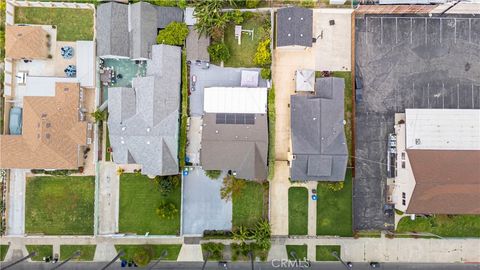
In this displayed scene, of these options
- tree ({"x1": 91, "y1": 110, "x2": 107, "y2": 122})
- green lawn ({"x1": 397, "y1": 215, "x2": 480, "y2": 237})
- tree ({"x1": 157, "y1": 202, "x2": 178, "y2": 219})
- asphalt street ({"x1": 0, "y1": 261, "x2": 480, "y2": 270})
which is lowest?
asphalt street ({"x1": 0, "y1": 261, "x2": 480, "y2": 270})

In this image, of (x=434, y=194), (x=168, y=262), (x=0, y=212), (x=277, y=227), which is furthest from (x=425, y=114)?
(x=0, y=212)

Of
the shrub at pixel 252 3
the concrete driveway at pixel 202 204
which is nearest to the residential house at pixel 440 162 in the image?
the concrete driveway at pixel 202 204

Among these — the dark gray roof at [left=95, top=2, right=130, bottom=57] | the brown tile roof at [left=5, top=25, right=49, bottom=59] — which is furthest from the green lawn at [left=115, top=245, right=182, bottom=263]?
the brown tile roof at [left=5, top=25, right=49, bottom=59]

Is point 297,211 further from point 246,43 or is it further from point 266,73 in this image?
point 246,43

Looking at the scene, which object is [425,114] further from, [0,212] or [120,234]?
[0,212]

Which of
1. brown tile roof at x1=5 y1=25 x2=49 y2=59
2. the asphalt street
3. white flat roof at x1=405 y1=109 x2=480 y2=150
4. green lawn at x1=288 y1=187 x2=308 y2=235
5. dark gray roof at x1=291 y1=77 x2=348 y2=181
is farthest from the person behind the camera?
green lawn at x1=288 y1=187 x2=308 y2=235

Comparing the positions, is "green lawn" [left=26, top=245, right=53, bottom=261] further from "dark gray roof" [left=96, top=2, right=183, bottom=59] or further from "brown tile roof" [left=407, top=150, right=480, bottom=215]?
"brown tile roof" [left=407, top=150, right=480, bottom=215]

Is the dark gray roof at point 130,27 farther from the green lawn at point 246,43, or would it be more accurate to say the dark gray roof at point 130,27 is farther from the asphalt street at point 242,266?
the asphalt street at point 242,266
